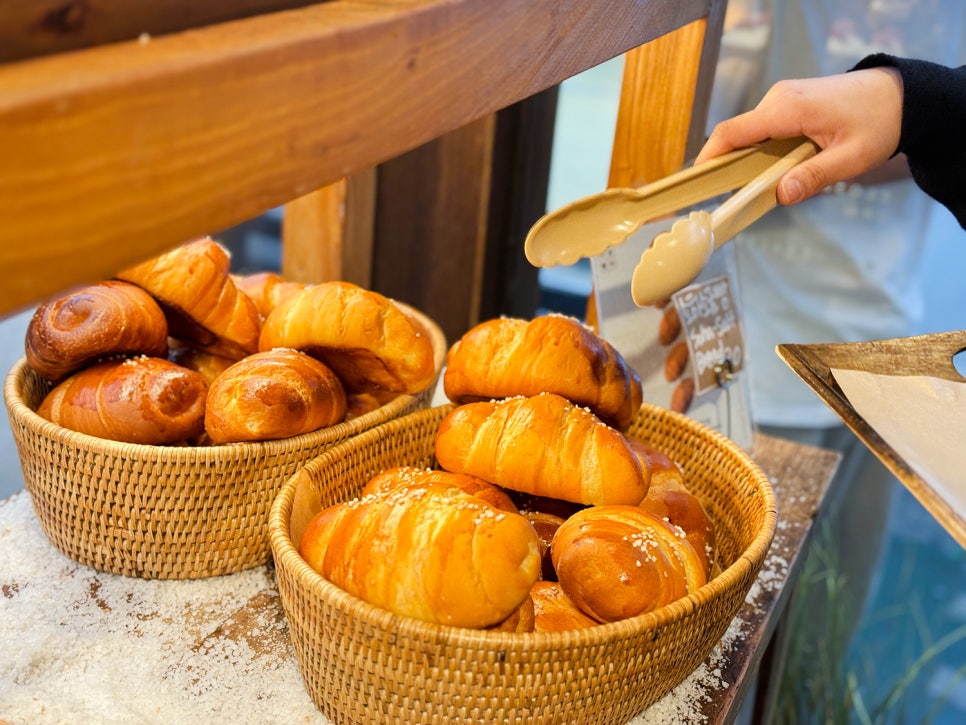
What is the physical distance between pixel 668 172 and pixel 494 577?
2.84ft

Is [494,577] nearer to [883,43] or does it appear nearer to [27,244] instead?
[27,244]

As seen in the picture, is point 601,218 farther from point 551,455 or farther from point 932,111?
point 932,111

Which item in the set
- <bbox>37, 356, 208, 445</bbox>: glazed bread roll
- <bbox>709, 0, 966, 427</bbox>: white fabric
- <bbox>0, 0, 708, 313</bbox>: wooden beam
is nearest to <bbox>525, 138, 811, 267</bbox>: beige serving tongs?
<bbox>0, 0, 708, 313</bbox>: wooden beam

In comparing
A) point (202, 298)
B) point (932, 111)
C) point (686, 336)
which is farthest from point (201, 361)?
point (932, 111)

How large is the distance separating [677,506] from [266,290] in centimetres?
67

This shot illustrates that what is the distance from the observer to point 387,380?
4.00ft

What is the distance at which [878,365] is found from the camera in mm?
965

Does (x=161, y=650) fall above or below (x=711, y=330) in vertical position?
below

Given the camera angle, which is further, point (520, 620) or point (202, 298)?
point (202, 298)

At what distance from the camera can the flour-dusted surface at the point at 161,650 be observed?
92cm

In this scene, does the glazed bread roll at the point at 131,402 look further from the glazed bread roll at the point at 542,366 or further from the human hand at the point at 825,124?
the human hand at the point at 825,124

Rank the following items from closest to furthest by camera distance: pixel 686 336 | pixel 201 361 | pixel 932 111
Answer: pixel 932 111
pixel 201 361
pixel 686 336

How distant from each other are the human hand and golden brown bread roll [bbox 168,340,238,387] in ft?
2.27

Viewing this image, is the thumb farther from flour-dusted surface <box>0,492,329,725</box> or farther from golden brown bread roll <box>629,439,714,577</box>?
flour-dusted surface <box>0,492,329,725</box>
